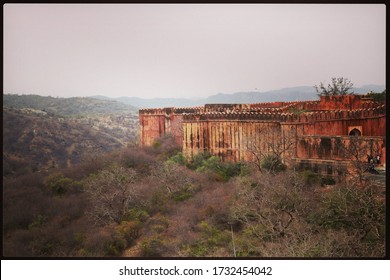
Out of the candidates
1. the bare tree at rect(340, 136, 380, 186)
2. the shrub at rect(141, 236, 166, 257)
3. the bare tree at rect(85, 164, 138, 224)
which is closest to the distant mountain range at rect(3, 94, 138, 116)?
the bare tree at rect(85, 164, 138, 224)

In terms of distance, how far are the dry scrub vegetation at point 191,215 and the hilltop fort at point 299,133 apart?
1013 millimetres

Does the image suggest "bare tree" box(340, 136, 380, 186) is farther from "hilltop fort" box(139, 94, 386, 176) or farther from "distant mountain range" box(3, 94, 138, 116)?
"distant mountain range" box(3, 94, 138, 116)

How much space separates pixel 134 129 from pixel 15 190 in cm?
1920

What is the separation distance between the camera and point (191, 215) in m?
13.9

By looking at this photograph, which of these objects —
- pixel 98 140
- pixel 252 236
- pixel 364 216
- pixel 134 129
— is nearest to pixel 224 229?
pixel 252 236

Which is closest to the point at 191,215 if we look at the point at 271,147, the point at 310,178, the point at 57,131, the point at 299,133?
the point at 310,178

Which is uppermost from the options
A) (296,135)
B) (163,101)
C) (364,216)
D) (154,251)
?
(163,101)

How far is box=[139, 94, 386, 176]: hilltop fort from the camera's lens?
14.7 m

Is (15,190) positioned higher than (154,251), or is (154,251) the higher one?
(15,190)

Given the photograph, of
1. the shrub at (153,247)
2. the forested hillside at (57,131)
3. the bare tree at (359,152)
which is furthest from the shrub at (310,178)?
the forested hillside at (57,131)

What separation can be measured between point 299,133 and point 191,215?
214 inches

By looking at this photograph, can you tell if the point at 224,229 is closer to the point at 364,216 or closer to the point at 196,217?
the point at 196,217

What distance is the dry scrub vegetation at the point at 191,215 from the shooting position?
1184cm

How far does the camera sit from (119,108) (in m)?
36.4
